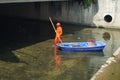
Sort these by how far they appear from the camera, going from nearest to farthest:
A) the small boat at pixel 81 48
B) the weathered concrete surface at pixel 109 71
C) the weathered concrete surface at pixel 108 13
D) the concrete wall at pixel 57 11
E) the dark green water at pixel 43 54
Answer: the weathered concrete surface at pixel 109 71 → the dark green water at pixel 43 54 → the small boat at pixel 81 48 → the weathered concrete surface at pixel 108 13 → the concrete wall at pixel 57 11

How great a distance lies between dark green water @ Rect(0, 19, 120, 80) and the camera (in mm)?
19795

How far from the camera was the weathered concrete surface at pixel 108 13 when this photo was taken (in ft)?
111

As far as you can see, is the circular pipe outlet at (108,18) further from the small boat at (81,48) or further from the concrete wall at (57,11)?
the small boat at (81,48)

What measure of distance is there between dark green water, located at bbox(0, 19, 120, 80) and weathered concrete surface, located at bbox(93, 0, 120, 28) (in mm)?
944

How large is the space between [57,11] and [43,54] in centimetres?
1354

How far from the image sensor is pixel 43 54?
24.3 m

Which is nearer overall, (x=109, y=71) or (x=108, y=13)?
(x=109, y=71)

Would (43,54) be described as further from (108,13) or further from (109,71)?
(108,13)

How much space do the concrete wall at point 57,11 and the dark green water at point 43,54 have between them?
1183mm

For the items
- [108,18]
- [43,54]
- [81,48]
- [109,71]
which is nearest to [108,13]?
[108,18]

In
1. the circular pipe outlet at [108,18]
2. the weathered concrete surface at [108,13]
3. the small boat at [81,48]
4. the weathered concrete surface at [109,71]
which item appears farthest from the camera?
the circular pipe outlet at [108,18]

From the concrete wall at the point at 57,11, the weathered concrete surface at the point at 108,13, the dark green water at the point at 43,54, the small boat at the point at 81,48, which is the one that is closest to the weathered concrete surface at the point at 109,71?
the dark green water at the point at 43,54

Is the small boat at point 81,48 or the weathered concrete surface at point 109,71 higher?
the weathered concrete surface at point 109,71

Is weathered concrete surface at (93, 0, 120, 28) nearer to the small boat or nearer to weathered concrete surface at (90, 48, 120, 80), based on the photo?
the small boat
